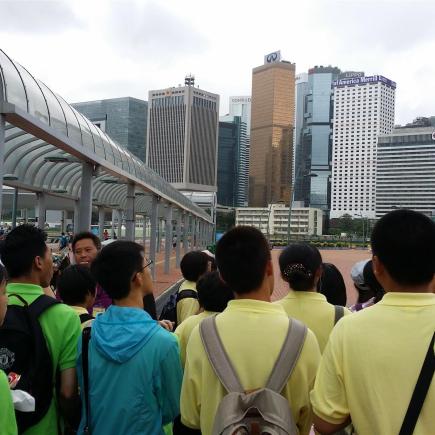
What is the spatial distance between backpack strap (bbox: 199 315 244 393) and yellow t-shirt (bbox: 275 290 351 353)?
34.4 inches

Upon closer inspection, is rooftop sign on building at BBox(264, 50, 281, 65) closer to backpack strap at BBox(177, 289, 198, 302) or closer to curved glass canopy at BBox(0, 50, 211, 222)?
curved glass canopy at BBox(0, 50, 211, 222)

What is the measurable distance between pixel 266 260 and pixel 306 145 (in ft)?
395

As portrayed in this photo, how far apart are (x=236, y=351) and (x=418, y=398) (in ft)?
2.04

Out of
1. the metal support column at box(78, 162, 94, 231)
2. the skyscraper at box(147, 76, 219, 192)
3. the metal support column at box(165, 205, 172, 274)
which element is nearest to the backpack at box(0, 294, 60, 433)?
the metal support column at box(78, 162, 94, 231)

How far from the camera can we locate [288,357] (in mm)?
1720

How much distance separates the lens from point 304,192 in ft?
400

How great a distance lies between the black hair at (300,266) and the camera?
2719 mm

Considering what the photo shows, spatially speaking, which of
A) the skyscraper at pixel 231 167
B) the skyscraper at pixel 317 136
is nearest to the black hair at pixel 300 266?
the skyscraper at pixel 317 136

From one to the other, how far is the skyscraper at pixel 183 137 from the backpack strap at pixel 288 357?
372ft

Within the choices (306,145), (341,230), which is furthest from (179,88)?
(341,230)

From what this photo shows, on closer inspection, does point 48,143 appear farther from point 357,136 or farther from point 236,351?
point 357,136

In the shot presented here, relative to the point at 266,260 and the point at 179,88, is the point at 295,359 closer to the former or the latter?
the point at 266,260

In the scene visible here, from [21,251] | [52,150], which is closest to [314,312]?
[21,251]

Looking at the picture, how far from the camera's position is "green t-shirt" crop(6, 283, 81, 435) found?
215cm
